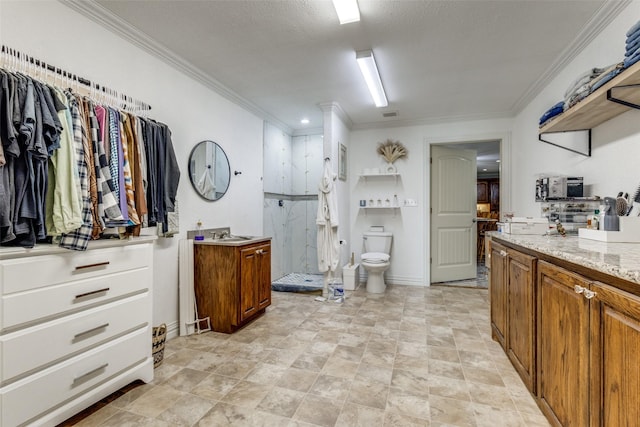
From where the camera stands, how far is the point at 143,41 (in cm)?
→ 228

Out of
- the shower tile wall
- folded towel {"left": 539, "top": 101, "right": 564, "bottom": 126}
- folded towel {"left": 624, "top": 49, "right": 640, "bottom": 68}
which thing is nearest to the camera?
folded towel {"left": 624, "top": 49, "right": 640, "bottom": 68}

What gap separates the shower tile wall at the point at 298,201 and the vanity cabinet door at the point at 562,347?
11.7 feet

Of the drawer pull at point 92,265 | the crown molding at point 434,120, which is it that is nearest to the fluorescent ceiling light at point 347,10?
the drawer pull at point 92,265

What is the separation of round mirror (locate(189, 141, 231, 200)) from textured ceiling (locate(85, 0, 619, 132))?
72cm

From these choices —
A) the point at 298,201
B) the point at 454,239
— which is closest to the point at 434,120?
the point at 454,239

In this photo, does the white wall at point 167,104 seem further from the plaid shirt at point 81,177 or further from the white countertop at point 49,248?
the white countertop at point 49,248

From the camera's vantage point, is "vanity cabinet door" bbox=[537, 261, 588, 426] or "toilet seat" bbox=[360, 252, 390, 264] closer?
"vanity cabinet door" bbox=[537, 261, 588, 426]

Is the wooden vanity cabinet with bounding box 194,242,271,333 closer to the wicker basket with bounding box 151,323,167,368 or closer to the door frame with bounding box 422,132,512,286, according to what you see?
the wicker basket with bounding box 151,323,167,368

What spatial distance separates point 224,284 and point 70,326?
1222 millimetres

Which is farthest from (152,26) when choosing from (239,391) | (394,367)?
(394,367)

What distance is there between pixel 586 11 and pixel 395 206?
2.79 meters

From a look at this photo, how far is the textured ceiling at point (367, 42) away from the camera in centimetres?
196

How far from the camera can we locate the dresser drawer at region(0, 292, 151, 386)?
48.9 inches

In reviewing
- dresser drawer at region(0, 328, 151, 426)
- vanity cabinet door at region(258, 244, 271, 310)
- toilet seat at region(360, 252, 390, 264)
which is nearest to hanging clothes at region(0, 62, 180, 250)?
dresser drawer at region(0, 328, 151, 426)
